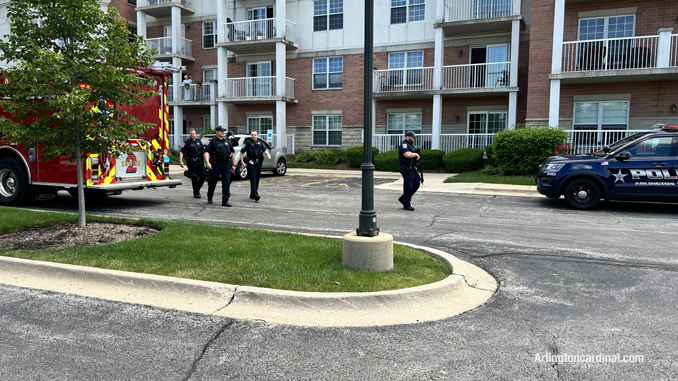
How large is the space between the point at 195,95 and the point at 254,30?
5.43 meters

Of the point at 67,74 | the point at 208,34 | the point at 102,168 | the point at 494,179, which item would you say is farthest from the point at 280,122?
the point at 67,74

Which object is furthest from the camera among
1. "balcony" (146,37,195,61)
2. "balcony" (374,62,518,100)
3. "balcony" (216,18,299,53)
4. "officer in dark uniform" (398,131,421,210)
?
"balcony" (146,37,195,61)

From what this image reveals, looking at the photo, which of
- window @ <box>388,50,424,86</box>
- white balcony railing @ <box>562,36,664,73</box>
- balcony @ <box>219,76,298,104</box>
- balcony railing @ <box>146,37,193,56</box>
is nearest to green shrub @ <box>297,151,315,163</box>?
balcony @ <box>219,76,298,104</box>

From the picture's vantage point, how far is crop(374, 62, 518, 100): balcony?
21.1m

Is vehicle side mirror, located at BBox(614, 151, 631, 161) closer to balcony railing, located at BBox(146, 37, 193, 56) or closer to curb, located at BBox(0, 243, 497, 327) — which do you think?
curb, located at BBox(0, 243, 497, 327)

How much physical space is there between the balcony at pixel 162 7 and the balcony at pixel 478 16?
1540 centimetres

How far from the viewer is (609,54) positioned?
18.3 metres

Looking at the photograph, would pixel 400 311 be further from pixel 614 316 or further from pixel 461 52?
pixel 461 52

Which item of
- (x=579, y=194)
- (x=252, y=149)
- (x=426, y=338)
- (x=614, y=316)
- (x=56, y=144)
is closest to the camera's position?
(x=426, y=338)

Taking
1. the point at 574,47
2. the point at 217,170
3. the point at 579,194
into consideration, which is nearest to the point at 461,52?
the point at 574,47

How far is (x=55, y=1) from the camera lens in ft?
20.3

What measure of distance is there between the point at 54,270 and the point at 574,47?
1947 cm

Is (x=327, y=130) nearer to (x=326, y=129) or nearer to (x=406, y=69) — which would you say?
(x=326, y=129)

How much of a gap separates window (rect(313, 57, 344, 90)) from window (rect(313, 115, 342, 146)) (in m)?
1.67
